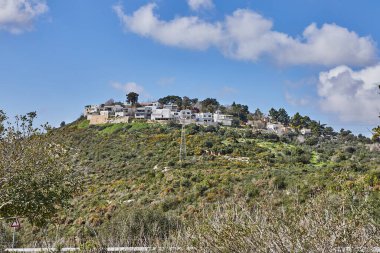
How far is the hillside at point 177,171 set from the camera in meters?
20.8

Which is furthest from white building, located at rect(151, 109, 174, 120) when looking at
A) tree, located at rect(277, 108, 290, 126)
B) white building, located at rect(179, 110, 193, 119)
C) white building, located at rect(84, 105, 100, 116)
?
tree, located at rect(277, 108, 290, 126)

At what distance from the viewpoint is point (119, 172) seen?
148 ft

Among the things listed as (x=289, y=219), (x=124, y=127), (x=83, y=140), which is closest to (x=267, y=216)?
(x=289, y=219)

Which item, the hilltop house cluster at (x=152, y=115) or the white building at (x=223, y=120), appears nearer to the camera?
the hilltop house cluster at (x=152, y=115)

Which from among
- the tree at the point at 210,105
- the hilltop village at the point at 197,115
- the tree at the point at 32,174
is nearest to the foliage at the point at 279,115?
the hilltop village at the point at 197,115

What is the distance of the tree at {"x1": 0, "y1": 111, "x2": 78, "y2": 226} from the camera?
11.0 meters

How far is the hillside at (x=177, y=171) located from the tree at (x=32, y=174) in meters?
0.80

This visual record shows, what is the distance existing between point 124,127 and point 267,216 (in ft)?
224

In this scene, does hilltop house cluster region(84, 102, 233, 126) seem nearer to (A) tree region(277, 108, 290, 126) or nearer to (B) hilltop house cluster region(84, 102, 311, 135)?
(B) hilltop house cluster region(84, 102, 311, 135)

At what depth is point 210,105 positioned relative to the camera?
110m

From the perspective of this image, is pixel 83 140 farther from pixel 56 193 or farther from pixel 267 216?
pixel 267 216

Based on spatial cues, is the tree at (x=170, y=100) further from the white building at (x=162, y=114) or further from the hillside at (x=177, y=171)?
the hillside at (x=177, y=171)

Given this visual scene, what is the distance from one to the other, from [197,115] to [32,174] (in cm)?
8009

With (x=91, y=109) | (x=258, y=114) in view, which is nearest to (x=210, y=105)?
(x=258, y=114)
